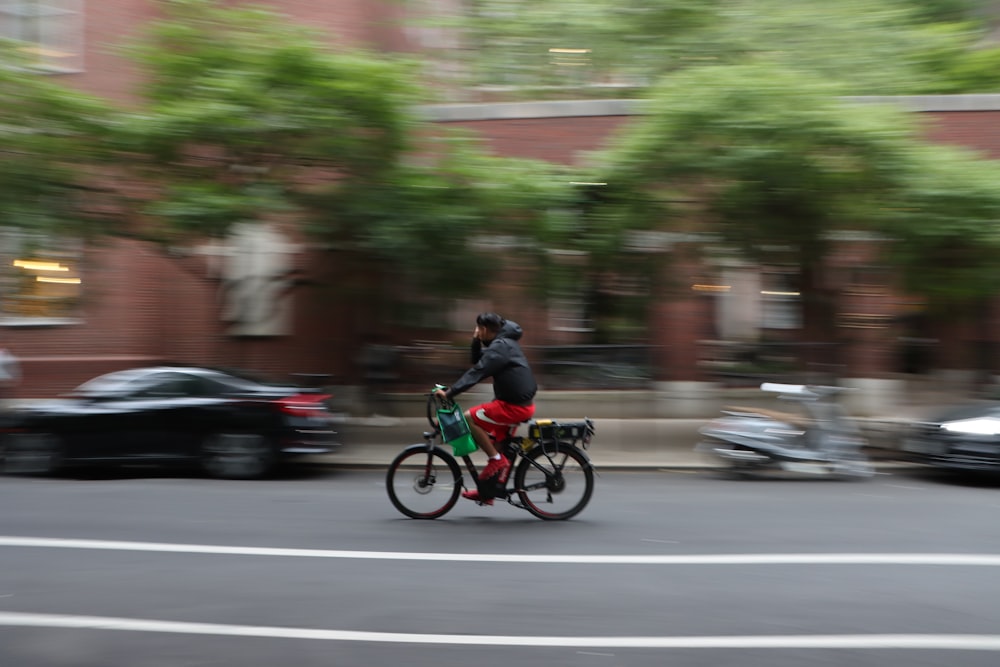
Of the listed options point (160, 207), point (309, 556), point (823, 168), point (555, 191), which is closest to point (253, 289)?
point (160, 207)

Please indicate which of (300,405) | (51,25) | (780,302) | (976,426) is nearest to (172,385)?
(300,405)

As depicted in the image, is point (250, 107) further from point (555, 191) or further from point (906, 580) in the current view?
point (906, 580)


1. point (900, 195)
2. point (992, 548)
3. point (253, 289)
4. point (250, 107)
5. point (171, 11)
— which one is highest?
point (171, 11)

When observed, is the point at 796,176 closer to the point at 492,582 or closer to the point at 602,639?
the point at 492,582

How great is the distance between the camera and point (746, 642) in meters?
5.13

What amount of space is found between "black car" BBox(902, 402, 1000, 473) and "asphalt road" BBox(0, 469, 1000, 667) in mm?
1148

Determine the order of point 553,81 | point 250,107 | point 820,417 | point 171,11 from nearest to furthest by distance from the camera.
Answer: point 820,417 → point 250,107 → point 171,11 → point 553,81

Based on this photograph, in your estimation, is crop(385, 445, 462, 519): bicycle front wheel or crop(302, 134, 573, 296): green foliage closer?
crop(385, 445, 462, 519): bicycle front wheel

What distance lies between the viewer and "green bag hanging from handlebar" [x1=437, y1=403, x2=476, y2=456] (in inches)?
321

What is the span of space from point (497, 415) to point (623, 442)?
21.6 ft

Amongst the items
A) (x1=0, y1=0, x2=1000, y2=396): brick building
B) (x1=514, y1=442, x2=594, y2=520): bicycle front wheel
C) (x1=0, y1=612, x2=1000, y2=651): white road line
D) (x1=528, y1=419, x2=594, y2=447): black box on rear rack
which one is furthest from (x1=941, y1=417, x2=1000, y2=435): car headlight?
(x1=0, y1=612, x2=1000, y2=651): white road line

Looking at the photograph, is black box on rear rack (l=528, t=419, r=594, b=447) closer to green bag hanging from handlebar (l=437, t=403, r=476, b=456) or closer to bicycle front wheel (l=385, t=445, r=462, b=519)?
green bag hanging from handlebar (l=437, t=403, r=476, b=456)

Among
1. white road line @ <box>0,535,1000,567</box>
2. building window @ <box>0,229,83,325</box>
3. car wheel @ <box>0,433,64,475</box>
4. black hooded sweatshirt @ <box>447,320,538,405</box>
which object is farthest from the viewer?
building window @ <box>0,229,83,325</box>

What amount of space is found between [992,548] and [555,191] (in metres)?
8.02
